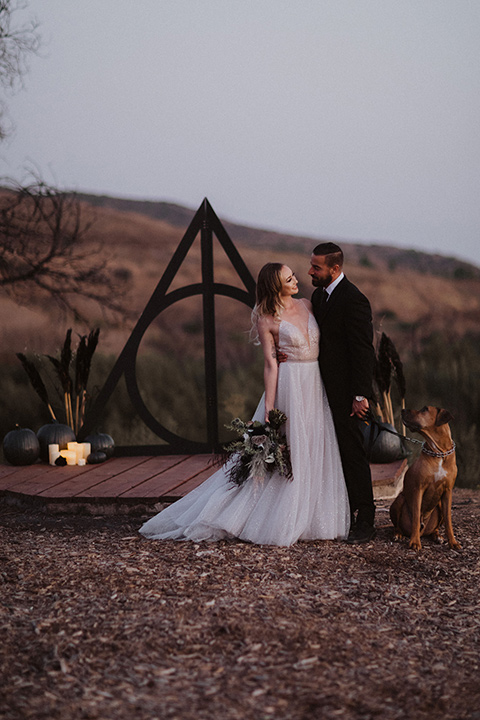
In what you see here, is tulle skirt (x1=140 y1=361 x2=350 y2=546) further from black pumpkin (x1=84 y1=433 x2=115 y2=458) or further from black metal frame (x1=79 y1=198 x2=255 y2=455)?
black pumpkin (x1=84 y1=433 x2=115 y2=458)

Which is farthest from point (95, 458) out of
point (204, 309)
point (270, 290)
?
point (270, 290)

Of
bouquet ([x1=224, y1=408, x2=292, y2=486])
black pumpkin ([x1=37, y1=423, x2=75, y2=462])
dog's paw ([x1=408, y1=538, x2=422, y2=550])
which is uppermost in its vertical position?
bouquet ([x1=224, y1=408, x2=292, y2=486])

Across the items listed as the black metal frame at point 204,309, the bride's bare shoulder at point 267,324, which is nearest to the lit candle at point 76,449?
the black metal frame at point 204,309

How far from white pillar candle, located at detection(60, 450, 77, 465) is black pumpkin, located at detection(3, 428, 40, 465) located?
0.97 feet

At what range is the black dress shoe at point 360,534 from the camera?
4434mm

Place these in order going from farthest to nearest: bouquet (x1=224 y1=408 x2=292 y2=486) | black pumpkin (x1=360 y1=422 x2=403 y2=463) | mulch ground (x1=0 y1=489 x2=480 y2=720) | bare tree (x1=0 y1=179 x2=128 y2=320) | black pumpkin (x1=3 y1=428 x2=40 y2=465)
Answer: bare tree (x1=0 y1=179 x2=128 y2=320)
black pumpkin (x1=3 y1=428 x2=40 y2=465)
black pumpkin (x1=360 y1=422 x2=403 y2=463)
bouquet (x1=224 y1=408 x2=292 y2=486)
mulch ground (x1=0 y1=489 x2=480 y2=720)

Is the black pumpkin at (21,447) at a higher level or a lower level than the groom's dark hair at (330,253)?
lower

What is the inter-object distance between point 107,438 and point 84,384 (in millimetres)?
596

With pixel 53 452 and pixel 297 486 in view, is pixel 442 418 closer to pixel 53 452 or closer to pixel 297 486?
pixel 297 486

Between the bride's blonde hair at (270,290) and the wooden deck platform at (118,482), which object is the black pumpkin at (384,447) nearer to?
Answer: the wooden deck platform at (118,482)

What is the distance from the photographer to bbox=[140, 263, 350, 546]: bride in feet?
14.5

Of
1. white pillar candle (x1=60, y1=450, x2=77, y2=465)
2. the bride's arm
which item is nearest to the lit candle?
white pillar candle (x1=60, y1=450, x2=77, y2=465)

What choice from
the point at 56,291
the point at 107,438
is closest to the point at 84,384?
the point at 107,438

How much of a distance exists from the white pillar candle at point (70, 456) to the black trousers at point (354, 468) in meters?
3.28
